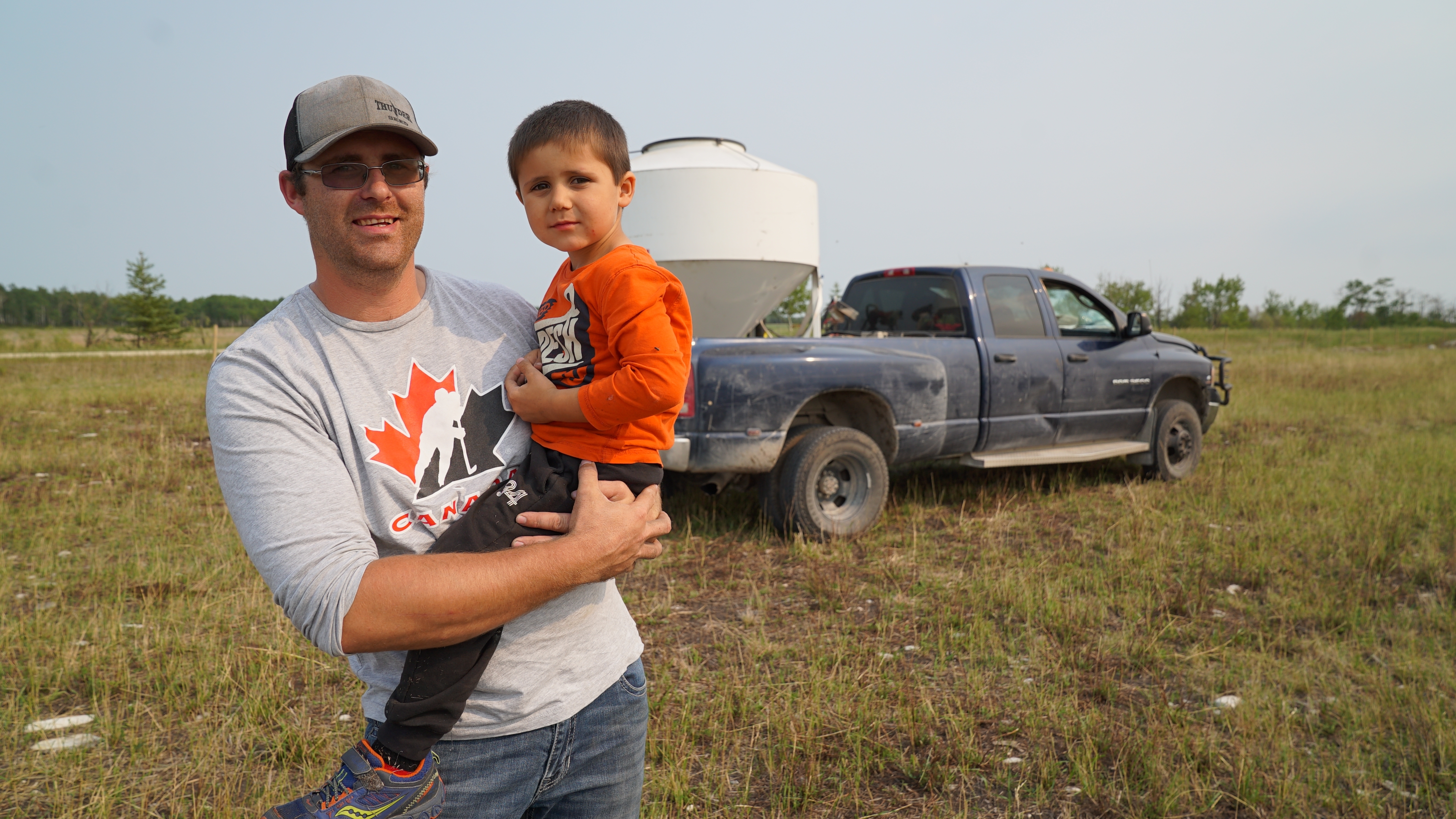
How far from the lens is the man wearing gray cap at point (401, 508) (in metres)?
1.29

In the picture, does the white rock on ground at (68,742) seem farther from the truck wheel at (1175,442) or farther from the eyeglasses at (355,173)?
the truck wheel at (1175,442)

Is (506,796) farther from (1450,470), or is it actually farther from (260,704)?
(1450,470)

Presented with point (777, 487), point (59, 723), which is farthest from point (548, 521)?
point (777, 487)

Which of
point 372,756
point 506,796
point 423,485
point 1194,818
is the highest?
point 423,485

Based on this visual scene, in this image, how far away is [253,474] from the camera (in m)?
1.30

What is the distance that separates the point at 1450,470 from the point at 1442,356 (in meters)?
24.8

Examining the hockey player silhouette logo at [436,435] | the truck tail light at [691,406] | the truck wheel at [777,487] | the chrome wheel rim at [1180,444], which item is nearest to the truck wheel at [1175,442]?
the chrome wheel rim at [1180,444]

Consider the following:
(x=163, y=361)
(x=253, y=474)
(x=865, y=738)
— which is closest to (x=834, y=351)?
(x=865, y=738)

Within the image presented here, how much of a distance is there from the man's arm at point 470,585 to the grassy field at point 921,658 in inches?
72.7

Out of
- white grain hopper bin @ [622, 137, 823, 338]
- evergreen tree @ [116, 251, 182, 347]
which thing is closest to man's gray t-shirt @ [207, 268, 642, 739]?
white grain hopper bin @ [622, 137, 823, 338]

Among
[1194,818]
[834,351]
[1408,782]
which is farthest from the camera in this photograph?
[834,351]

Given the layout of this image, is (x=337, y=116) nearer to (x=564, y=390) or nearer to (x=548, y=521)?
Answer: (x=564, y=390)

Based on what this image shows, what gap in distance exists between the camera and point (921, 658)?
165 inches

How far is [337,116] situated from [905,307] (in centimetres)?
649
